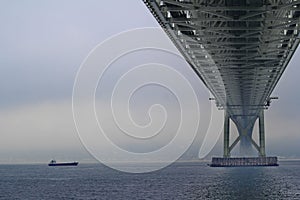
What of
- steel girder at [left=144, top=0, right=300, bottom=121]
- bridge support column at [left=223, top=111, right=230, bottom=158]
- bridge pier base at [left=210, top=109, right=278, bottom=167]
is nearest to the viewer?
steel girder at [left=144, top=0, right=300, bottom=121]

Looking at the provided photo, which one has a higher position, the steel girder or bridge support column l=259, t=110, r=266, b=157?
bridge support column l=259, t=110, r=266, b=157

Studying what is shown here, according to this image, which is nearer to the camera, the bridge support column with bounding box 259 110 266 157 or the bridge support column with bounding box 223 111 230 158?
the bridge support column with bounding box 223 111 230 158

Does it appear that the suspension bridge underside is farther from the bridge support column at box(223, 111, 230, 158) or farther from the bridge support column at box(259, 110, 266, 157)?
the bridge support column at box(259, 110, 266, 157)

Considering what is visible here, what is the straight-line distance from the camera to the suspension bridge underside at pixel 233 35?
26828mm

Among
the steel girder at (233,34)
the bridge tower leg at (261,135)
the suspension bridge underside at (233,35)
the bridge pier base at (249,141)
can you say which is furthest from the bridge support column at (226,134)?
the steel girder at (233,34)

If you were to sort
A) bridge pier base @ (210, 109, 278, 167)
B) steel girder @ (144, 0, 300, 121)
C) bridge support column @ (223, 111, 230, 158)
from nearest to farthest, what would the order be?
steel girder @ (144, 0, 300, 121)
bridge support column @ (223, 111, 230, 158)
bridge pier base @ (210, 109, 278, 167)

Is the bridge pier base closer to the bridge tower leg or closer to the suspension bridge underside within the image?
the bridge tower leg

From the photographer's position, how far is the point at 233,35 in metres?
32.0

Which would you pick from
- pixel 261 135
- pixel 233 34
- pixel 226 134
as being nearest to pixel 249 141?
pixel 261 135

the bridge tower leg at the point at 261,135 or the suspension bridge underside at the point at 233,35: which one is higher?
the bridge tower leg at the point at 261,135

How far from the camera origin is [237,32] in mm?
33000

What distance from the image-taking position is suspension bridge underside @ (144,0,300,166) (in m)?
26.8

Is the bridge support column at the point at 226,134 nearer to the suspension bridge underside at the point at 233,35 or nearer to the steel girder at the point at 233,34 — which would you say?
the suspension bridge underside at the point at 233,35

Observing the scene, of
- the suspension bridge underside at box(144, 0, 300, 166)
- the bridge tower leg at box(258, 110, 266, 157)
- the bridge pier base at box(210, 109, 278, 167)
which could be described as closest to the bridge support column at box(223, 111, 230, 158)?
the bridge pier base at box(210, 109, 278, 167)
